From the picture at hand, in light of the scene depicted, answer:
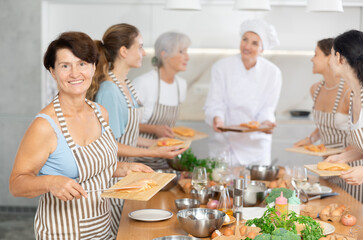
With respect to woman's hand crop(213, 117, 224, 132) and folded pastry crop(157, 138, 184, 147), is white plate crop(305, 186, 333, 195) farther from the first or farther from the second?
woman's hand crop(213, 117, 224, 132)

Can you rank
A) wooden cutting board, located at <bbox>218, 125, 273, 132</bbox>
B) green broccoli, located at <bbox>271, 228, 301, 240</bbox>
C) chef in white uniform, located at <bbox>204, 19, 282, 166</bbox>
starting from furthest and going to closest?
chef in white uniform, located at <bbox>204, 19, 282, 166</bbox>, wooden cutting board, located at <bbox>218, 125, 273, 132</bbox>, green broccoli, located at <bbox>271, 228, 301, 240</bbox>

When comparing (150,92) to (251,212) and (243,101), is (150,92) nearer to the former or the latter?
(243,101)

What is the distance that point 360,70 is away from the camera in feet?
9.80

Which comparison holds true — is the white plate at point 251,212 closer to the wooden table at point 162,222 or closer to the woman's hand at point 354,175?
the wooden table at point 162,222

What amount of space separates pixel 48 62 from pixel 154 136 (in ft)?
5.27

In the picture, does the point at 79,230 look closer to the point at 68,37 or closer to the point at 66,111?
the point at 66,111

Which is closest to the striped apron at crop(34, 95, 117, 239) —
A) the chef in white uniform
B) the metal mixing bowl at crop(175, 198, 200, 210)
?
the metal mixing bowl at crop(175, 198, 200, 210)

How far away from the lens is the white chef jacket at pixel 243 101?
4.59 metres

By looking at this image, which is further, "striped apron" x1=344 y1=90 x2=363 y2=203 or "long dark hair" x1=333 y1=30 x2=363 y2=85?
"striped apron" x1=344 y1=90 x2=363 y2=203

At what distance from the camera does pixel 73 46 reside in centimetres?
244

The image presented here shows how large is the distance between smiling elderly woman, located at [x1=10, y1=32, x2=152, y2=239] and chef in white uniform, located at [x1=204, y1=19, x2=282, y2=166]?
2.10 metres

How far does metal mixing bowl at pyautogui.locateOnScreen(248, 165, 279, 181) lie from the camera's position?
3336 mm

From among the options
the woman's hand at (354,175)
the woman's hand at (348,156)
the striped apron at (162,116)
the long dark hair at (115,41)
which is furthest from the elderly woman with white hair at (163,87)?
the woman's hand at (354,175)

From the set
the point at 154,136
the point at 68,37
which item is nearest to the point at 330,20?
the point at 154,136
